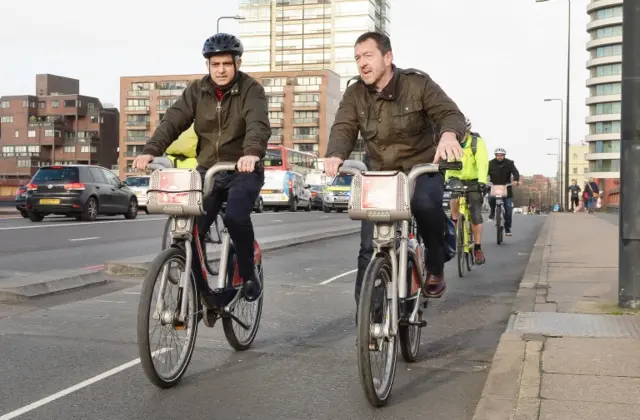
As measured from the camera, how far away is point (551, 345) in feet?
16.3

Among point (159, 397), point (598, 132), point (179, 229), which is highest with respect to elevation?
point (598, 132)

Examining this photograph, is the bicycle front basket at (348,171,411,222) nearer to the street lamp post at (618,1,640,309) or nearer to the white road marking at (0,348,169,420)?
the white road marking at (0,348,169,420)

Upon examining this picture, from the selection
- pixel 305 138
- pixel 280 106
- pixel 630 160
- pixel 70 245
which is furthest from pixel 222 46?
pixel 280 106

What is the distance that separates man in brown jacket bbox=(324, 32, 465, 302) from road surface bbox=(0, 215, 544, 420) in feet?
2.23

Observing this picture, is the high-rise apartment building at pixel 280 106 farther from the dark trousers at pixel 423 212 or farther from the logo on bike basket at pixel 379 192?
the logo on bike basket at pixel 379 192

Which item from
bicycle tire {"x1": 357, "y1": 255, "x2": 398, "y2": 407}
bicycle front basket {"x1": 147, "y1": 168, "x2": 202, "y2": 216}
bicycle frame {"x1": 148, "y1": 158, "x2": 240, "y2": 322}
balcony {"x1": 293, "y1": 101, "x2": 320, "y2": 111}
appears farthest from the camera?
balcony {"x1": 293, "y1": 101, "x2": 320, "y2": 111}

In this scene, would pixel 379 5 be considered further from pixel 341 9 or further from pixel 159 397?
pixel 159 397

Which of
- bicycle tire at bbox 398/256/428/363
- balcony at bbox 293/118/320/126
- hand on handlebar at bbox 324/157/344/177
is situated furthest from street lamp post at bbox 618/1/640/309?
balcony at bbox 293/118/320/126

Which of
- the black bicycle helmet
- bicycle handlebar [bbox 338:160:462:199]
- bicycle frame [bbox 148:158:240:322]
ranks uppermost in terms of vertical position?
the black bicycle helmet

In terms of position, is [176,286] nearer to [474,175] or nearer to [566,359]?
[566,359]

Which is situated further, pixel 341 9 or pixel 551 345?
pixel 341 9

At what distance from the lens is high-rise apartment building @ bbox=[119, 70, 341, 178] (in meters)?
118

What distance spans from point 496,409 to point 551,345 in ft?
4.50

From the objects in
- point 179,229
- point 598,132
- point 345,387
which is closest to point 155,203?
point 179,229
